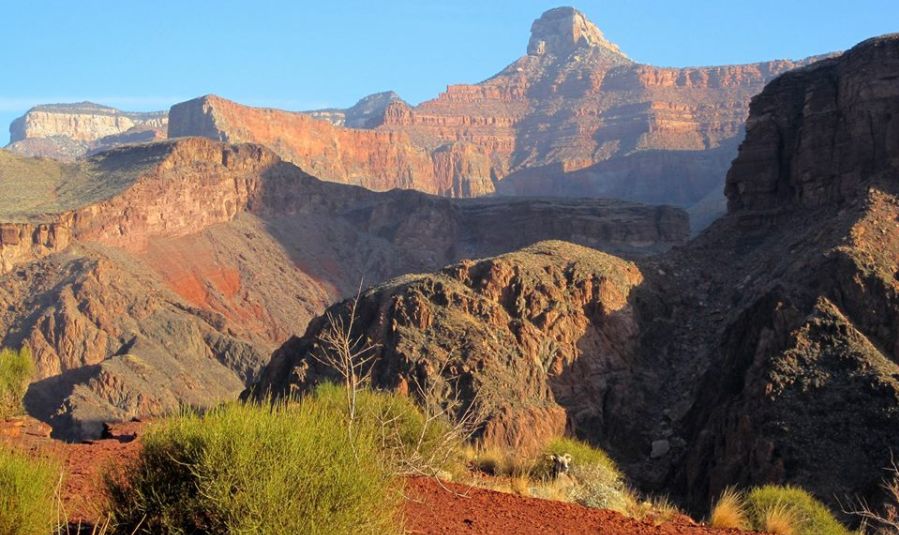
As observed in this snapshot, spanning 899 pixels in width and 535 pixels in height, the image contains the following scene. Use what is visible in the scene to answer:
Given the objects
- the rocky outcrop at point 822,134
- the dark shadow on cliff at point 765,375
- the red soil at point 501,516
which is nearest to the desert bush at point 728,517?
the red soil at point 501,516

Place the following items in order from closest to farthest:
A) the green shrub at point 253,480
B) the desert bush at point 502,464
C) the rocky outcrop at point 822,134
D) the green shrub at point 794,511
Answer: the green shrub at point 253,480 < the green shrub at point 794,511 < the desert bush at point 502,464 < the rocky outcrop at point 822,134

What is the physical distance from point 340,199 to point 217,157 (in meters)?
17.1

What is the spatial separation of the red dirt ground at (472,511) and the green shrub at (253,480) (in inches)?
49.7

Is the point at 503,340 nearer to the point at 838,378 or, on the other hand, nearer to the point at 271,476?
the point at 838,378

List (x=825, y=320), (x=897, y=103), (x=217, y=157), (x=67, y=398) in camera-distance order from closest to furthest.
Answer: (x=825, y=320) < (x=897, y=103) < (x=67, y=398) < (x=217, y=157)

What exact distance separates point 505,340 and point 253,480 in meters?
31.1

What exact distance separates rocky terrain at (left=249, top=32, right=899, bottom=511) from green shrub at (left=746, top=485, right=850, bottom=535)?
6.72 m

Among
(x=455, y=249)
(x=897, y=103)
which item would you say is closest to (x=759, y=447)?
(x=897, y=103)

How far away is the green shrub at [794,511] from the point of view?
20219mm

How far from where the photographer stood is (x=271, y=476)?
1035 centimetres

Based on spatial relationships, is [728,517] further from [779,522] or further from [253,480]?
[253,480]

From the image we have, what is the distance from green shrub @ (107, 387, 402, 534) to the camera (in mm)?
10305

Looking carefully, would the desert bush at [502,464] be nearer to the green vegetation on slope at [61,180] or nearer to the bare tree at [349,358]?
the bare tree at [349,358]

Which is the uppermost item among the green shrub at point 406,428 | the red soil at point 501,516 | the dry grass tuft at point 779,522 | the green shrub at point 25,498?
the green shrub at point 25,498
